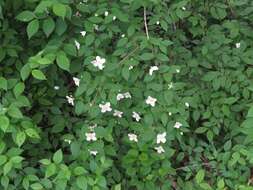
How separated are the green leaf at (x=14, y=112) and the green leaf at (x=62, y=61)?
0.27m

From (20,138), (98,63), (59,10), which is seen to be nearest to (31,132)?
(20,138)

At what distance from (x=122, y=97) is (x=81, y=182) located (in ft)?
1.58

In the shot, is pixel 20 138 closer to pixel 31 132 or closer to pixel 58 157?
pixel 31 132

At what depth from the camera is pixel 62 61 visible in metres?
2.26

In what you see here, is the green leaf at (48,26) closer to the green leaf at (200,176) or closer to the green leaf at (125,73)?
the green leaf at (125,73)

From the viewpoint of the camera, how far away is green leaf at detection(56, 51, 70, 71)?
2250mm

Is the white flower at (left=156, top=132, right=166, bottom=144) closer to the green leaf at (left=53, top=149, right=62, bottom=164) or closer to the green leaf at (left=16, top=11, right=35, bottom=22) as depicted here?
the green leaf at (left=53, top=149, right=62, bottom=164)

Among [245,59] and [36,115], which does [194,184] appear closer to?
[245,59]

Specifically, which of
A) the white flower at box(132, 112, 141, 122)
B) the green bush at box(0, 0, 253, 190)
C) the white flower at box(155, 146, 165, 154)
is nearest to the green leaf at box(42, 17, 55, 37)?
the green bush at box(0, 0, 253, 190)

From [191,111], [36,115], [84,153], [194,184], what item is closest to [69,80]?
[36,115]

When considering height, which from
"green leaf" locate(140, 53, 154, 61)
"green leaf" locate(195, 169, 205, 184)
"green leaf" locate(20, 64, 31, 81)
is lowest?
"green leaf" locate(195, 169, 205, 184)

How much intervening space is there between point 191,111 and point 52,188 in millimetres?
913

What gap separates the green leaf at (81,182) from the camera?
2385mm

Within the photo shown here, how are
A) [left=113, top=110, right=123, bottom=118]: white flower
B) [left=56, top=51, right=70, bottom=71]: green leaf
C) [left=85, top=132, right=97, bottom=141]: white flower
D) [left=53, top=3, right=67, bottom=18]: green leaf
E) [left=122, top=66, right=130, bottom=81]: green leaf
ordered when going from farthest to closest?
[left=113, top=110, right=123, bottom=118]: white flower
[left=85, top=132, right=97, bottom=141]: white flower
[left=122, top=66, right=130, bottom=81]: green leaf
[left=56, top=51, right=70, bottom=71]: green leaf
[left=53, top=3, right=67, bottom=18]: green leaf
